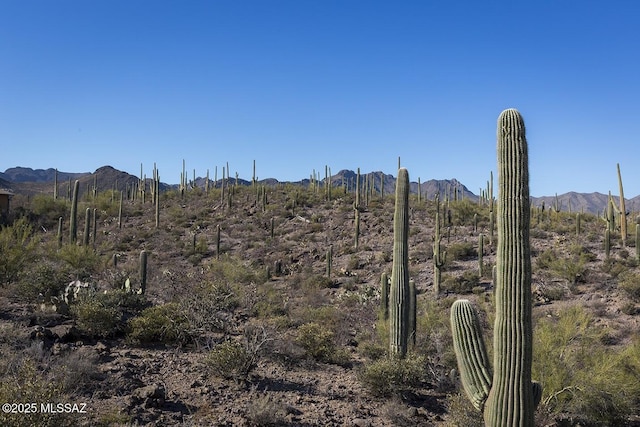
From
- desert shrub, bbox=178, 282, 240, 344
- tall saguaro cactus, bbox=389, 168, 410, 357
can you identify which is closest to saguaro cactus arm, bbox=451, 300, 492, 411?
tall saguaro cactus, bbox=389, 168, 410, 357

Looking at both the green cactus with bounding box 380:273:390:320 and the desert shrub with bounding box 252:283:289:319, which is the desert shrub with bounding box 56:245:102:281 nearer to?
the desert shrub with bounding box 252:283:289:319

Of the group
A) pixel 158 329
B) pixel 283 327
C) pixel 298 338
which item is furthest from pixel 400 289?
pixel 158 329

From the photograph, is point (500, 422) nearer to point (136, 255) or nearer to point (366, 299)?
point (366, 299)

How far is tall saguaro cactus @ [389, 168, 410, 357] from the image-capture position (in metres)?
9.34

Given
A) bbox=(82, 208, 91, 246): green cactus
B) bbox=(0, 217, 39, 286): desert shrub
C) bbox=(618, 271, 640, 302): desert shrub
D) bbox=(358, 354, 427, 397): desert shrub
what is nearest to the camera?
bbox=(358, 354, 427, 397): desert shrub

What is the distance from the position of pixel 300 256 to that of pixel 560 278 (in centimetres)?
1301

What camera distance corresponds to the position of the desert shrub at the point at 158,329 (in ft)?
32.4

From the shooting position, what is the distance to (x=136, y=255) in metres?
25.9

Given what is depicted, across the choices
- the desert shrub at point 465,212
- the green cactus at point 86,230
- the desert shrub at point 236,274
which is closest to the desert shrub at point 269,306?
the desert shrub at point 236,274

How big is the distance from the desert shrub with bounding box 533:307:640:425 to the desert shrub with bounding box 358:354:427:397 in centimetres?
204

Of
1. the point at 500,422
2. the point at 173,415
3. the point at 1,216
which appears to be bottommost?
the point at 173,415

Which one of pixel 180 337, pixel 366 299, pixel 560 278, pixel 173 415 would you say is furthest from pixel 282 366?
pixel 560 278

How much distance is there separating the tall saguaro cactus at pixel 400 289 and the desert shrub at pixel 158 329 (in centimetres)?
451

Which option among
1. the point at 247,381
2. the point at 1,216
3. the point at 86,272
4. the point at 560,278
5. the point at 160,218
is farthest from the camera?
the point at 160,218
